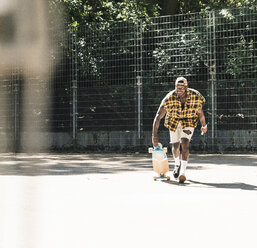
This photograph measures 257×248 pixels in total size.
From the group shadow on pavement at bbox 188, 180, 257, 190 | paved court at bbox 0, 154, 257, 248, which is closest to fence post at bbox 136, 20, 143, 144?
paved court at bbox 0, 154, 257, 248

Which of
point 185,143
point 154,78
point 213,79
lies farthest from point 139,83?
point 185,143

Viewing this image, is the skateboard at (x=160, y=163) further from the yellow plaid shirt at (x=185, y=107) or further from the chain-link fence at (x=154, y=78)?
the chain-link fence at (x=154, y=78)

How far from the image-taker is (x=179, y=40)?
12.0m

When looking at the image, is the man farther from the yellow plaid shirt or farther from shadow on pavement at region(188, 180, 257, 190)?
shadow on pavement at region(188, 180, 257, 190)

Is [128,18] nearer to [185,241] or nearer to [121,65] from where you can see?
[121,65]

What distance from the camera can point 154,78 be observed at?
1224cm

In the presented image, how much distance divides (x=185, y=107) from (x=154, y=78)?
6.07m

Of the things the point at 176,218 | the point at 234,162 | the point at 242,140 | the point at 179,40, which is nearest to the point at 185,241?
the point at 176,218

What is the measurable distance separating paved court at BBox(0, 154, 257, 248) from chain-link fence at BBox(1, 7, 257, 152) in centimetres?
450

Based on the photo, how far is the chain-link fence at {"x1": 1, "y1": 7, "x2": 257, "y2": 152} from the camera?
1150 cm

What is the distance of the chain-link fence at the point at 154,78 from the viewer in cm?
1150

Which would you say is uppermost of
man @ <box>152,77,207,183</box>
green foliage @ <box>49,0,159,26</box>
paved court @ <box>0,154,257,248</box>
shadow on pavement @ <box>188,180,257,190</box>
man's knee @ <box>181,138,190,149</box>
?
green foliage @ <box>49,0,159,26</box>

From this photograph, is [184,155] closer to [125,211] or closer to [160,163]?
[160,163]

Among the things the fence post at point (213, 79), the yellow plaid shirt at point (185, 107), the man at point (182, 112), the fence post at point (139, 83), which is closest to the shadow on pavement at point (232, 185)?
the man at point (182, 112)
